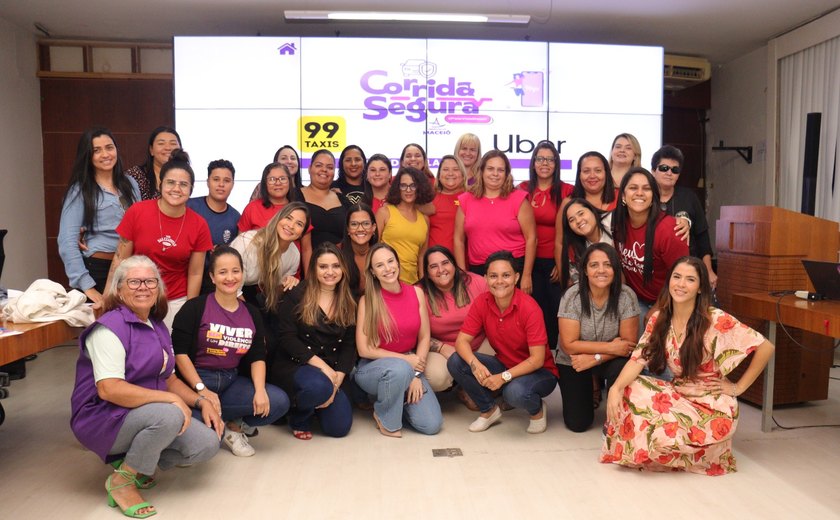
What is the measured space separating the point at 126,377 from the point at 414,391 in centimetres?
148

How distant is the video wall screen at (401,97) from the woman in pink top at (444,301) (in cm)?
268

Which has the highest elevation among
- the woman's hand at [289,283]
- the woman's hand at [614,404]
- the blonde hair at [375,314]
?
the woman's hand at [289,283]

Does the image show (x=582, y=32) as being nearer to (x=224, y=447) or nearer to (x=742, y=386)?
A: (x=742, y=386)

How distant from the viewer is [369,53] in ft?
20.9

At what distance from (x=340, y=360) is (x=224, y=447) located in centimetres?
72

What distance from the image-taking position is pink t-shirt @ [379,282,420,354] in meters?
3.71

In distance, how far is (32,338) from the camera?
2.83 metres

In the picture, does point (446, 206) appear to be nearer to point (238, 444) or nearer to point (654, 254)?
point (654, 254)

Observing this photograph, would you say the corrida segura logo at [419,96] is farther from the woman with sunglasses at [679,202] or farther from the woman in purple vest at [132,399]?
the woman in purple vest at [132,399]

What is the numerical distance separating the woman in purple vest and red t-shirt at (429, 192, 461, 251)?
1.98 metres

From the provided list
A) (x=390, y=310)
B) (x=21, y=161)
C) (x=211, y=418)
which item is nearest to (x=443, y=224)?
(x=390, y=310)

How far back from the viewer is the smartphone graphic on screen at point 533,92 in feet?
21.2

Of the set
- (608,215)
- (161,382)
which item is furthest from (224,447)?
(608,215)

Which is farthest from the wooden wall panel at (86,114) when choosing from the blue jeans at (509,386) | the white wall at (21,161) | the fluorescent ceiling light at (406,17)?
the blue jeans at (509,386)
